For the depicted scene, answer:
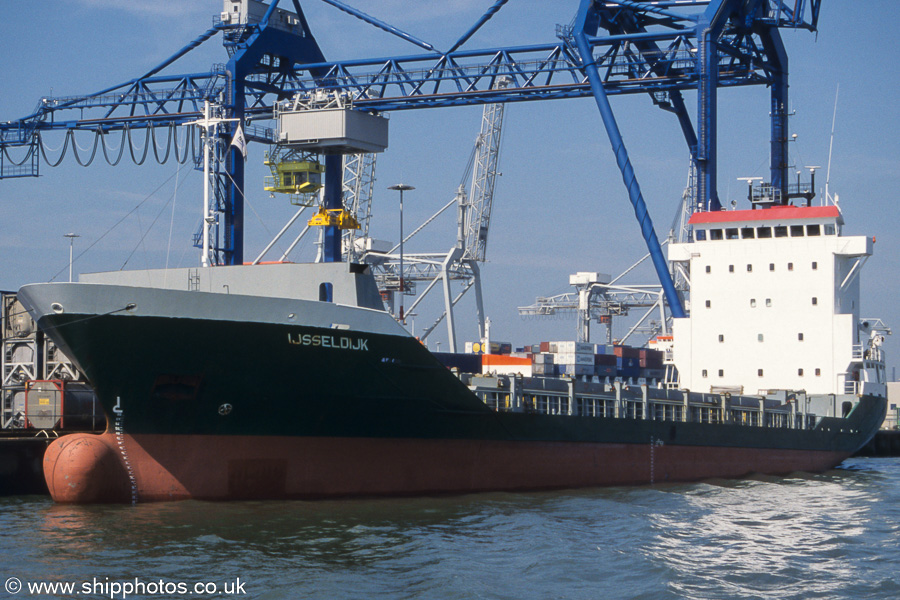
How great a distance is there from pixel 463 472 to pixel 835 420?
15736mm

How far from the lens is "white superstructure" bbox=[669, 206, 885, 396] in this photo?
3038 cm

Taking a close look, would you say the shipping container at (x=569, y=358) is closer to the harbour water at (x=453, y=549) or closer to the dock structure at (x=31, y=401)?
the dock structure at (x=31, y=401)

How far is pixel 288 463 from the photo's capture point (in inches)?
749

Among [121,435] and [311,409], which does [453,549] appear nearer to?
[311,409]

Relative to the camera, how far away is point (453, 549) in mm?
15375

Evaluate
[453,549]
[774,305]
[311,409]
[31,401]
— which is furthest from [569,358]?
[453,549]

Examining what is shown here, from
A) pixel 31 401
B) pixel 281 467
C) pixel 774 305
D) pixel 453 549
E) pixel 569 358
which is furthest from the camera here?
pixel 569 358

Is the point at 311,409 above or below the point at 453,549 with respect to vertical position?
above

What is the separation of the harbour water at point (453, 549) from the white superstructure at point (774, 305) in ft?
33.4

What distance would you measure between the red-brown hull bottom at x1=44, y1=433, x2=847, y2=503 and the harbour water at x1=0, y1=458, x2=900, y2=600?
354 millimetres

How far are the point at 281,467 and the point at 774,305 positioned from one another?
1799 centimetres

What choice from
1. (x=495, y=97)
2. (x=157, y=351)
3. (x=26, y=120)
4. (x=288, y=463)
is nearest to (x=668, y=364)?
(x=495, y=97)

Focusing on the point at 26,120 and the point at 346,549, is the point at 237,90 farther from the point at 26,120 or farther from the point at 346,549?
the point at 346,549

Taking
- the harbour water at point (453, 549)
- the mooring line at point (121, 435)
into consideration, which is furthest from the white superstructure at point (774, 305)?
the mooring line at point (121, 435)
